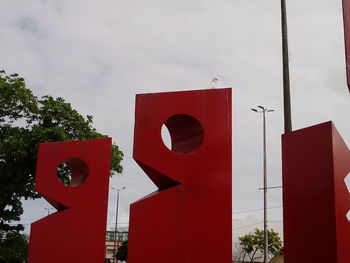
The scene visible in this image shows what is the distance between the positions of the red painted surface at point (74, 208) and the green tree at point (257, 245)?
2821 centimetres

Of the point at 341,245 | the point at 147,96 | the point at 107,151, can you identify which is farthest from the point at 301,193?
the point at 107,151

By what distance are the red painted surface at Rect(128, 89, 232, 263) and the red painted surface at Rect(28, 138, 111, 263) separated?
2.04 metres

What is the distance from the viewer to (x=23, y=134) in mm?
17375

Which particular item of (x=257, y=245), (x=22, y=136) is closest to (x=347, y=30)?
(x=22, y=136)

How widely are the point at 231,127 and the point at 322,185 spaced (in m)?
1.54

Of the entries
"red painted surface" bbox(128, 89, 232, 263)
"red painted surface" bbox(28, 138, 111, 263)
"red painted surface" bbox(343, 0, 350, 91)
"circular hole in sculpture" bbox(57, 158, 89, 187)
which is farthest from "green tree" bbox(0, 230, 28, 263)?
"red painted surface" bbox(343, 0, 350, 91)

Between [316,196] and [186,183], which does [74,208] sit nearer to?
[186,183]

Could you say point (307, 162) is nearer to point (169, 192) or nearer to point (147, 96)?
point (169, 192)

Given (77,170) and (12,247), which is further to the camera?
(12,247)

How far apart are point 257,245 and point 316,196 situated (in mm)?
31440

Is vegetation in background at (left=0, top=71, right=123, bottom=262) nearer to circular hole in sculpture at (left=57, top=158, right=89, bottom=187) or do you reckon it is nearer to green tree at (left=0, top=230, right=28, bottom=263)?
green tree at (left=0, top=230, right=28, bottom=263)

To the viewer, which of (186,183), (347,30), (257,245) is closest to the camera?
(347,30)

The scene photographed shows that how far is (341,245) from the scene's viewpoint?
23.0 feet

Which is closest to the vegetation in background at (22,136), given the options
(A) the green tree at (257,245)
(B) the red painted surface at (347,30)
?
(B) the red painted surface at (347,30)
